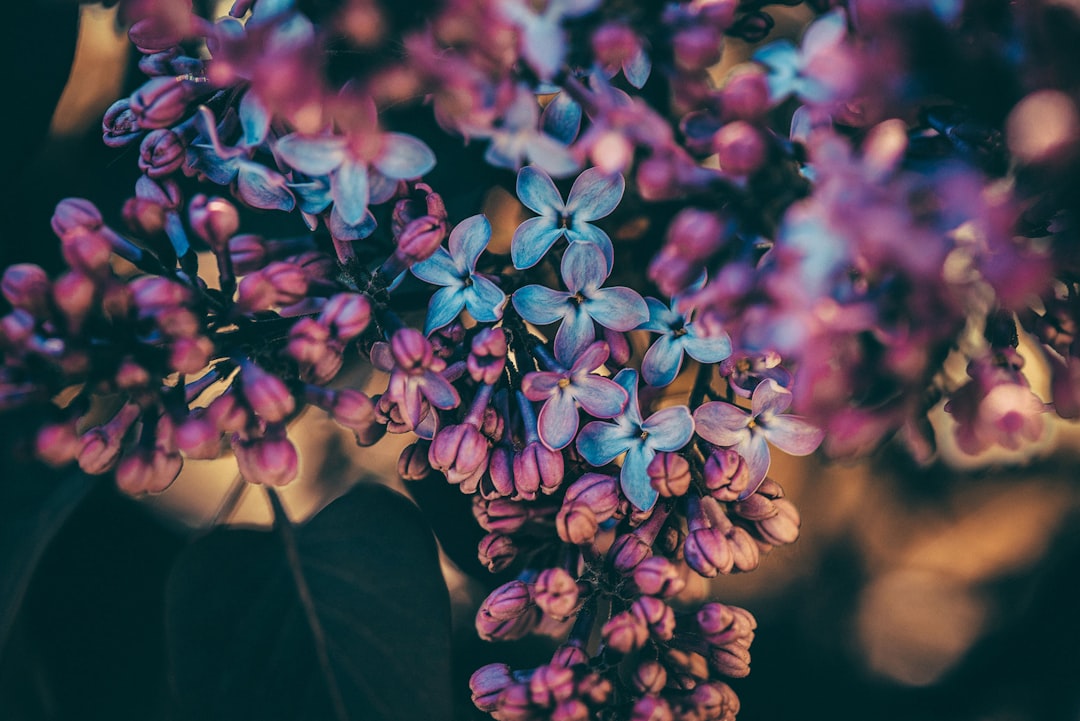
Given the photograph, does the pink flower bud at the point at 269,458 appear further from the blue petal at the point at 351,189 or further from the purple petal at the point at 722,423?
the purple petal at the point at 722,423

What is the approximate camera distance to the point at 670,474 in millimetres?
440

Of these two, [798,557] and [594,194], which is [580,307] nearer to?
[594,194]

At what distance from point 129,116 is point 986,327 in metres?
0.58

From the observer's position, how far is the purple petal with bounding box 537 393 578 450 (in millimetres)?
445

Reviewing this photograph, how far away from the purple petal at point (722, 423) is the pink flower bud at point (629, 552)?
8 cm

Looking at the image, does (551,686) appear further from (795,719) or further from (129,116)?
(129,116)

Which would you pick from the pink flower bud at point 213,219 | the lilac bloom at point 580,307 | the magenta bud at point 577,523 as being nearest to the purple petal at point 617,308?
the lilac bloom at point 580,307

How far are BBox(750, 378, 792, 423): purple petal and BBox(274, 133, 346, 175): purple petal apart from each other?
0.95 ft

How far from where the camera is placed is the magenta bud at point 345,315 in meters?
0.42

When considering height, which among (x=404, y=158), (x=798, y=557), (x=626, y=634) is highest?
(x=404, y=158)

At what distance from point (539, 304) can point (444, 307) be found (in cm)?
6

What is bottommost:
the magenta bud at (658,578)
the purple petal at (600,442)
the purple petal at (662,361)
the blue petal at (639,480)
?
the magenta bud at (658,578)

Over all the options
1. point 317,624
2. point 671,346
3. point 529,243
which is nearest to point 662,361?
point 671,346

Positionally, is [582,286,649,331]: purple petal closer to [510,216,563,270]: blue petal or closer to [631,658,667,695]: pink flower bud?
[510,216,563,270]: blue petal
